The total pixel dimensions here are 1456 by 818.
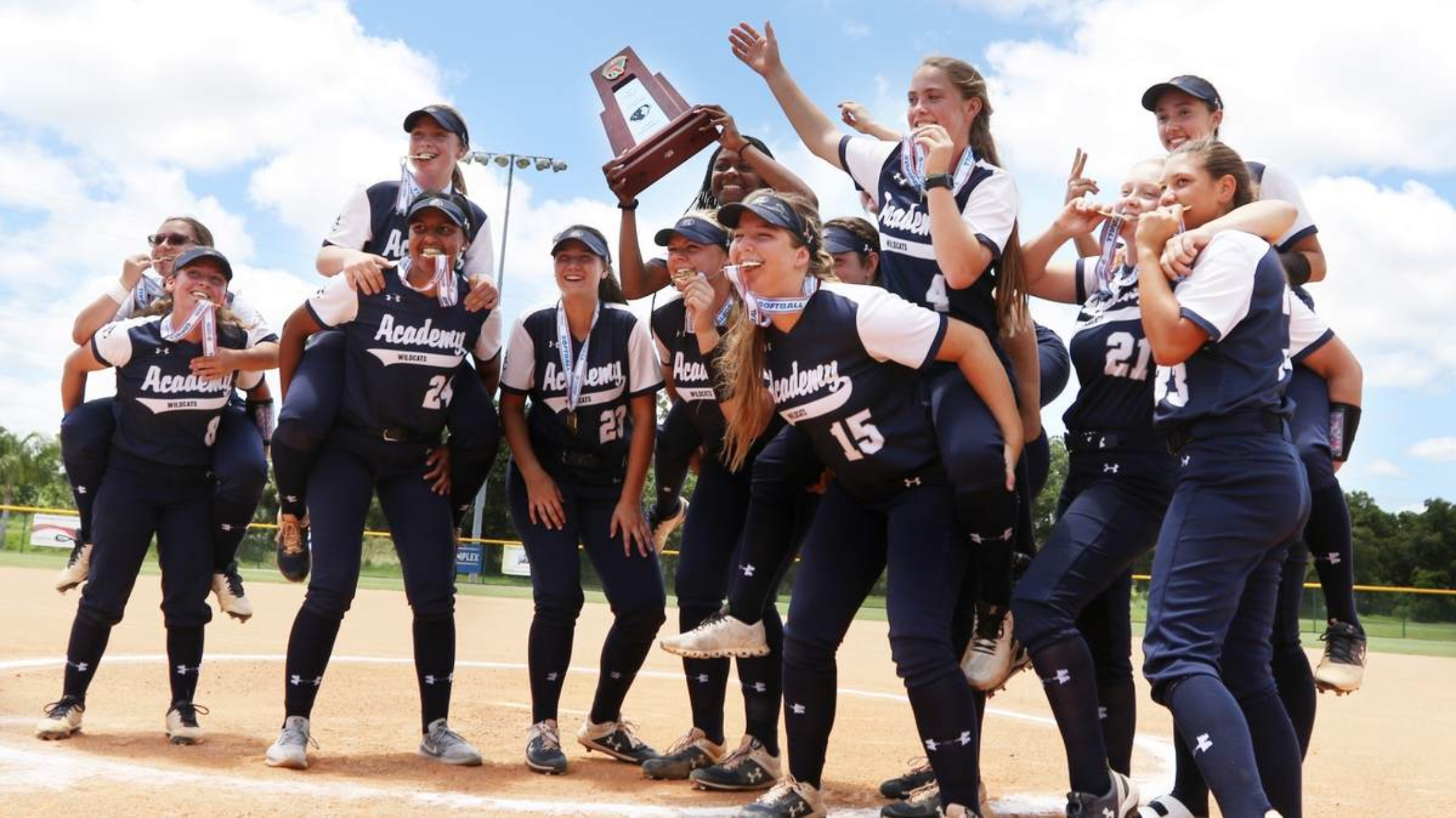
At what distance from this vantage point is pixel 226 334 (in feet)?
19.6

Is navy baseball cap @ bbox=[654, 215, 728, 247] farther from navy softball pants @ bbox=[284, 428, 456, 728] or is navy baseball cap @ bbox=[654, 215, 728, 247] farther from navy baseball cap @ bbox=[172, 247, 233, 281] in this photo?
navy baseball cap @ bbox=[172, 247, 233, 281]

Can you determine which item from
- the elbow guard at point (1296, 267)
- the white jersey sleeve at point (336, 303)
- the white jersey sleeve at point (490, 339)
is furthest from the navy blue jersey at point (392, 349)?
the elbow guard at point (1296, 267)

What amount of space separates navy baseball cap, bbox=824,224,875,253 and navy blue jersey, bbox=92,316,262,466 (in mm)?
3027

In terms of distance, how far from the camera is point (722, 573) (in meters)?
5.50

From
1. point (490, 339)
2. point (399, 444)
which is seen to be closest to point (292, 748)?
point (399, 444)

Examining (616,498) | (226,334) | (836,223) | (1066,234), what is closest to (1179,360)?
(1066,234)

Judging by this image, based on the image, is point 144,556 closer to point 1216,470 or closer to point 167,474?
point 167,474

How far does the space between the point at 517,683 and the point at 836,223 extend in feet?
16.8

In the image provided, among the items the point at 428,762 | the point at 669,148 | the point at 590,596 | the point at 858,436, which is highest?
the point at 669,148

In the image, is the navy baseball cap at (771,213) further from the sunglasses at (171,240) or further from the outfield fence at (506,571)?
the outfield fence at (506,571)

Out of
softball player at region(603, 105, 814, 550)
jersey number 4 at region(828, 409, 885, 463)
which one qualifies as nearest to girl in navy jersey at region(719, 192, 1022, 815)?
jersey number 4 at region(828, 409, 885, 463)

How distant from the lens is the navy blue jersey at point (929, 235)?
437 cm

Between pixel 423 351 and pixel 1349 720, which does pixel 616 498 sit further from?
pixel 1349 720

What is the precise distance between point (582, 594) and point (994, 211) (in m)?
2.66
